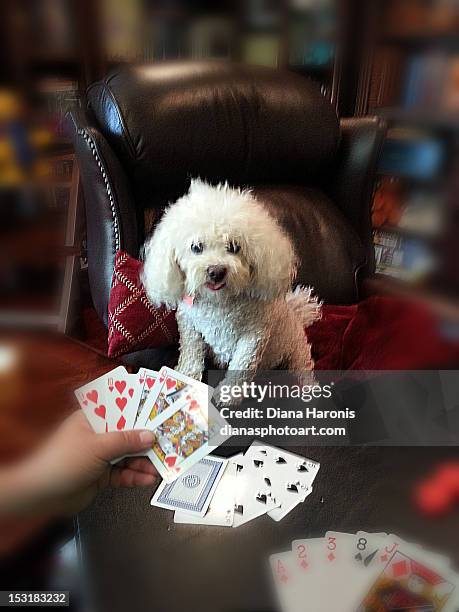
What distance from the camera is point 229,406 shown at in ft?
3.16

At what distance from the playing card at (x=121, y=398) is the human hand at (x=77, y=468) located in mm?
35

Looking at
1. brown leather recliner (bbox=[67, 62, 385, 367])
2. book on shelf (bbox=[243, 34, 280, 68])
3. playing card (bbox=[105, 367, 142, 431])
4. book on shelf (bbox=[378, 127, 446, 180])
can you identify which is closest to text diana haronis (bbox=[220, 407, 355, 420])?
playing card (bbox=[105, 367, 142, 431])

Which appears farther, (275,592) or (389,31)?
(275,592)

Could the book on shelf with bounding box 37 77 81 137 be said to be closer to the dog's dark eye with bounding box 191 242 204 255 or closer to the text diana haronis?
the dog's dark eye with bounding box 191 242 204 255

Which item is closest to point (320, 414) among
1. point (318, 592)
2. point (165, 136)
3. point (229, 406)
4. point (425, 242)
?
point (229, 406)

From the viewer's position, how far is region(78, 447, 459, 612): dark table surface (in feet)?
2.10

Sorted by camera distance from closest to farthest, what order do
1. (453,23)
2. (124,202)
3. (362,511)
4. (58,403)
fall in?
(453,23) → (58,403) → (362,511) → (124,202)

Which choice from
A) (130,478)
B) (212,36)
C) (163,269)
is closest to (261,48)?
(212,36)

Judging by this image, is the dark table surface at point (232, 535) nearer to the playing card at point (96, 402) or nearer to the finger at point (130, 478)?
the finger at point (130, 478)

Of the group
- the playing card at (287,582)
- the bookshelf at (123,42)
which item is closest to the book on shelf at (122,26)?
the bookshelf at (123,42)

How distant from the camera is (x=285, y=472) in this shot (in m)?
0.86

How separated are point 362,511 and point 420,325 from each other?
1.19 ft

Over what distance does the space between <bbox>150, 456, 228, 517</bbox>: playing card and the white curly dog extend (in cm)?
26

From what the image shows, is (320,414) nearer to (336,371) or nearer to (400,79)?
(336,371)
